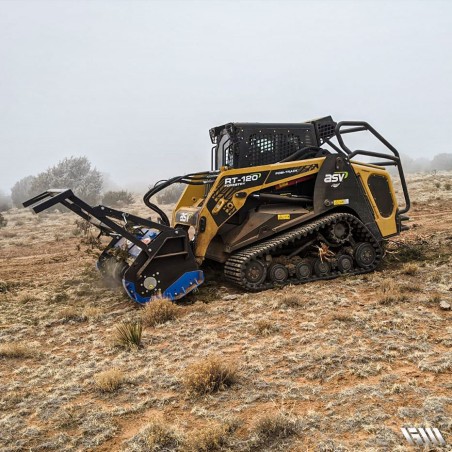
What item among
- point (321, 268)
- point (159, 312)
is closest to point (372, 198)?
point (321, 268)

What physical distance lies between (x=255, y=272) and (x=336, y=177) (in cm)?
253

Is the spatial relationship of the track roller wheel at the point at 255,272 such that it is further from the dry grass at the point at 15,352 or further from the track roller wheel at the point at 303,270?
the dry grass at the point at 15,352

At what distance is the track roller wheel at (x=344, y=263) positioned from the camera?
8.49m

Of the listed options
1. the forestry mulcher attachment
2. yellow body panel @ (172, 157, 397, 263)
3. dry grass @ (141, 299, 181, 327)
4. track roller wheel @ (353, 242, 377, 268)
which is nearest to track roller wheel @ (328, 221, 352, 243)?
the forestry mulcher attachment

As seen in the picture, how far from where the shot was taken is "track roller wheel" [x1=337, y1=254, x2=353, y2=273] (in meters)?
8.49

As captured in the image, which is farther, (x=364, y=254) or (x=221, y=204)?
(x=364, y=254)

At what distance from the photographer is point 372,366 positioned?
15.0 ft

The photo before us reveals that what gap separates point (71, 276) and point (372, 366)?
304 inches

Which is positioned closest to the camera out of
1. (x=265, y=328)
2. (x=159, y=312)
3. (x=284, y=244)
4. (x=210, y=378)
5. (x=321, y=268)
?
(x=210, y=378)

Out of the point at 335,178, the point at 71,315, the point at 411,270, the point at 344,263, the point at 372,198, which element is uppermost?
the point at 335,178

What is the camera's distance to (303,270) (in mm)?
8172

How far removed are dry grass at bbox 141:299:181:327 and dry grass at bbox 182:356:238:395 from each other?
2.12m

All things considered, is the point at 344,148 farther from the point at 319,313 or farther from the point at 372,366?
the point at 372,366

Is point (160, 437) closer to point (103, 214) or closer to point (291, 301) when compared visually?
point (291, 301)
